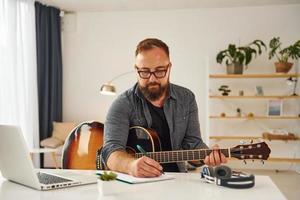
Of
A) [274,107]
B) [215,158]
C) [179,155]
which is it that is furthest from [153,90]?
[274,107]

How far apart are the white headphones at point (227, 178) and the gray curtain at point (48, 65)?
4764 millimetres

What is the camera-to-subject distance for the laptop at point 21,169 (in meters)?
1.45

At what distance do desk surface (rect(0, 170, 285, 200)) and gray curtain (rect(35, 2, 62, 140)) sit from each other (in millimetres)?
4514

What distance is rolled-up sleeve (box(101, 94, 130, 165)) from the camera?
1922mm

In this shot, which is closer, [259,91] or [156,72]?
[156,72]

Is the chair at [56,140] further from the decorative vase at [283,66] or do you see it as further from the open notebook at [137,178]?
the open notebook at [137,178]

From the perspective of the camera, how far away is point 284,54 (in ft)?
18.4

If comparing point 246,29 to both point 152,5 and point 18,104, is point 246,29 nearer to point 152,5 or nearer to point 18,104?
point 152,5

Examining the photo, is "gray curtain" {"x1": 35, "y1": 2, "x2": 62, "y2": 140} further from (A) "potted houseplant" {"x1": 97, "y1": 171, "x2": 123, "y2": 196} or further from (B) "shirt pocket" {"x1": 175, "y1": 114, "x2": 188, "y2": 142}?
(A) "potted houseplant" {"x1": 97, "y1": 171, "x2": 123, "y2": 196}

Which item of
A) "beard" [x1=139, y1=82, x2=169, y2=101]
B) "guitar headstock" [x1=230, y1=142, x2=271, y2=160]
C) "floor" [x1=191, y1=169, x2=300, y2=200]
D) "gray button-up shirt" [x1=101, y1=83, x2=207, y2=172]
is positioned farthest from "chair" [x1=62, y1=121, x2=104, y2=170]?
"floor" [x1=191, y1=169, x2=300, y2=200]

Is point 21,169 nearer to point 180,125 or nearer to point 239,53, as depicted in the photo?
point 180,125

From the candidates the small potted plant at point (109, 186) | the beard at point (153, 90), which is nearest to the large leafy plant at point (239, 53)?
the beard at point (153, 90)

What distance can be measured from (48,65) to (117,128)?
14.3 feet

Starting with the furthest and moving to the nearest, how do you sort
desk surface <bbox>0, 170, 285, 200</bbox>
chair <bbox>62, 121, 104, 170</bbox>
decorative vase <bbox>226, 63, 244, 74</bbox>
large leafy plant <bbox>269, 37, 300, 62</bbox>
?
1. decorative vase <bbox>226, 63, 244, 74</bbox>
2. large leafy plant <bbox>269, 37, 300, 62</bbox>
3. chair <bbox>62, 121, 104, 170</bbox>
4. desk surface <bbox>0, 170, 285, 200</bbox>
